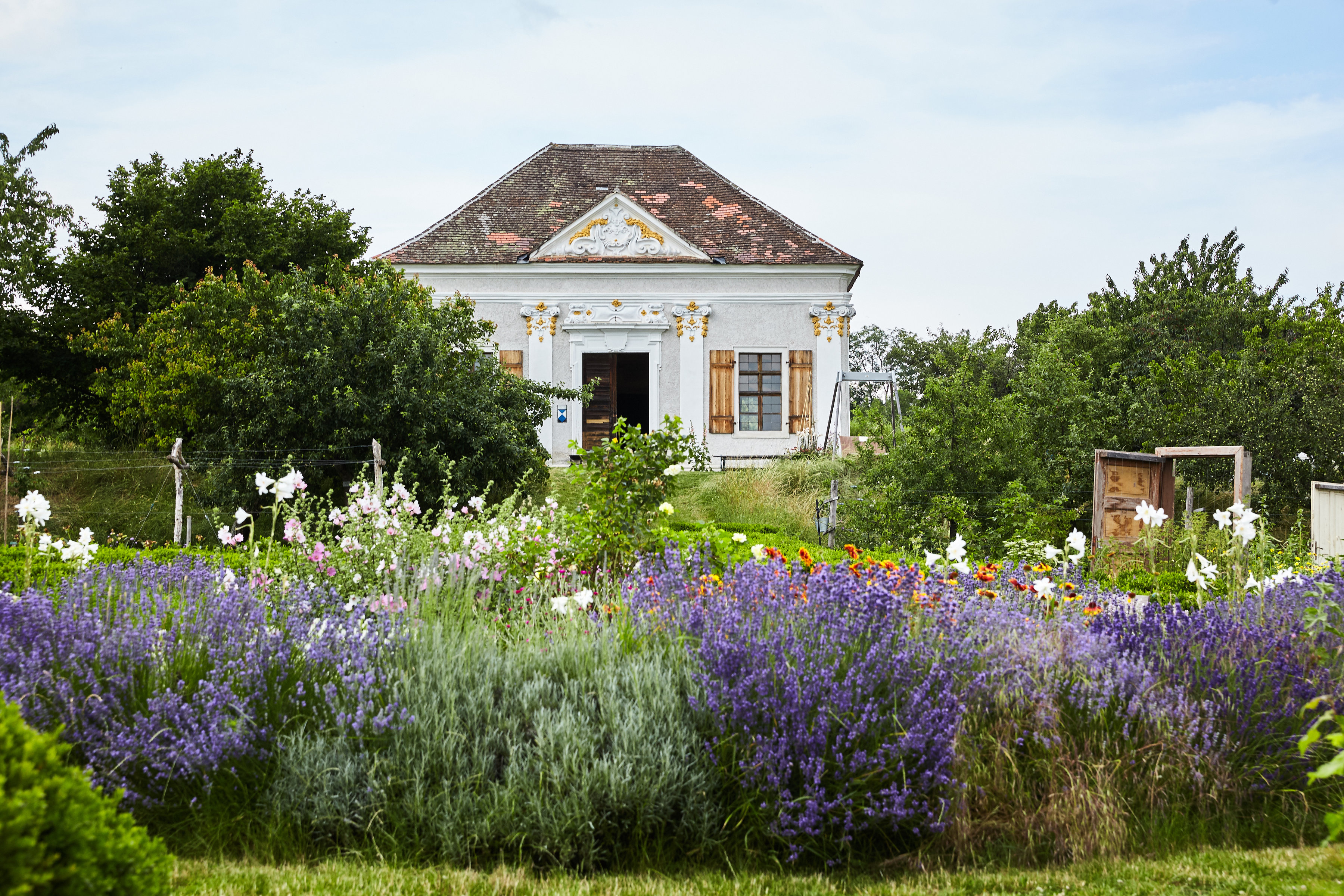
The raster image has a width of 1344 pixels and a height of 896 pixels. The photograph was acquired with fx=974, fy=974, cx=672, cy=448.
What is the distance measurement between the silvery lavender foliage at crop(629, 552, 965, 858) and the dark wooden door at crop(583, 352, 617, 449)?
1796 cm

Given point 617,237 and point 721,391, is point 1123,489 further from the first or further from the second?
point 617,237

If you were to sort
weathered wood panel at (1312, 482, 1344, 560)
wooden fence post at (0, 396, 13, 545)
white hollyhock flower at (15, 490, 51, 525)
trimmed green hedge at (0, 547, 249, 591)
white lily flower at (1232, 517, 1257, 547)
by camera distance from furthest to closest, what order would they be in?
weathered wood panel at (1312, 482, 1344, 560) → wooden fence post at (0, 396, 13, 545) → trimmed green hedge at (0, 547, 249, 591) → white hollyhock flower at (15, 490, 51, 525) → white lily flower at (1232, 517, 1257, 547)

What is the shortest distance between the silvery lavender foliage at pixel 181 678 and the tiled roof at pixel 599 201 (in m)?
17.8

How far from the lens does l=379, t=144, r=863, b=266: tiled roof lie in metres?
21.3

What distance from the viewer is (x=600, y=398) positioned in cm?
2198

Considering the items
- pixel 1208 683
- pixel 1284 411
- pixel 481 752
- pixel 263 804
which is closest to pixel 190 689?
pixel 263 804

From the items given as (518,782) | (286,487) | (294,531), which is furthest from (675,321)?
(518,782)

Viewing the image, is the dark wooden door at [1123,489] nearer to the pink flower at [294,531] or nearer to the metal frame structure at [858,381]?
the metal frame structure at [858,381]

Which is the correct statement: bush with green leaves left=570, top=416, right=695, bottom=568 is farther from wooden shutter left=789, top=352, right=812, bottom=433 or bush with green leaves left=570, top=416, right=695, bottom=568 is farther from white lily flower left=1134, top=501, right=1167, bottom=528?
wooden shutter left=789, top=352, right=812, bottom=433

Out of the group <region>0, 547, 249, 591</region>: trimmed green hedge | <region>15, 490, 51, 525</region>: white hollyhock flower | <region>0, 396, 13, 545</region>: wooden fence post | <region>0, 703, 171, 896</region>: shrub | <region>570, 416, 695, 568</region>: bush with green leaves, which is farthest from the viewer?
<region>0, 396, 13, 545</region>: wooden fence post

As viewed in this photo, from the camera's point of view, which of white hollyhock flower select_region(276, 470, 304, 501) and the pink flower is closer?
white hollyhock flower select_region(276, 470, 304, 501)

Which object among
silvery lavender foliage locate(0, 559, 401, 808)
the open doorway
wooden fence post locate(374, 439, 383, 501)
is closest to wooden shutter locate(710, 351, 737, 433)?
the open doorway

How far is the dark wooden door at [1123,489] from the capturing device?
10812 mm

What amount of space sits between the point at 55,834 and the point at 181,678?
1.78 m
